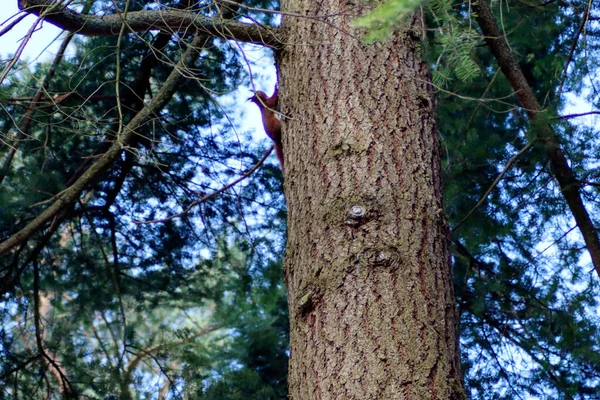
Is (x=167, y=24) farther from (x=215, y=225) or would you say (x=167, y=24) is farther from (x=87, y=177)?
(x=215, y=225)

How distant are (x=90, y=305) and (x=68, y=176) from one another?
4.52 feet

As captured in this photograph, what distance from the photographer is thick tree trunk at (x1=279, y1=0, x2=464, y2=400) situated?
7.27 ft

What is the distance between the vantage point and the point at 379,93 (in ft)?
8.72

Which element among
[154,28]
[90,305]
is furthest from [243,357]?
[154,28]

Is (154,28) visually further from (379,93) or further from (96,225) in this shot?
(96,225)

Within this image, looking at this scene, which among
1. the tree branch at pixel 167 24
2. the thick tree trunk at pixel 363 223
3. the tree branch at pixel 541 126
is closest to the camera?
the thick tree trunk at pixel 363 223

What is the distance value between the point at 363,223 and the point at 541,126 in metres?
2.07

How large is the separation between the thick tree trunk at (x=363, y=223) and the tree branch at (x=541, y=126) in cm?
80

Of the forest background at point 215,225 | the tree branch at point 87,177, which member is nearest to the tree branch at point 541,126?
the forest background at point 215,225

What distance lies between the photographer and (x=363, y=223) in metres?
2.41

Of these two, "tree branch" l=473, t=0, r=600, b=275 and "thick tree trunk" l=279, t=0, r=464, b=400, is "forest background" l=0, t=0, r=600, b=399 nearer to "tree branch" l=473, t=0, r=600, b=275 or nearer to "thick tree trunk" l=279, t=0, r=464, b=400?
"tree branch" l=473, t=0, r=600, b=275

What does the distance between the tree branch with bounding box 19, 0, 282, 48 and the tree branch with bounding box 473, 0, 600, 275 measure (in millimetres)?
1130

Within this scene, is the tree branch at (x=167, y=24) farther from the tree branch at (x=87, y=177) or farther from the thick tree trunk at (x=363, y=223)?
the tree branch at (x=87, y=177)

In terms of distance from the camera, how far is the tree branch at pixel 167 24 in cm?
291
